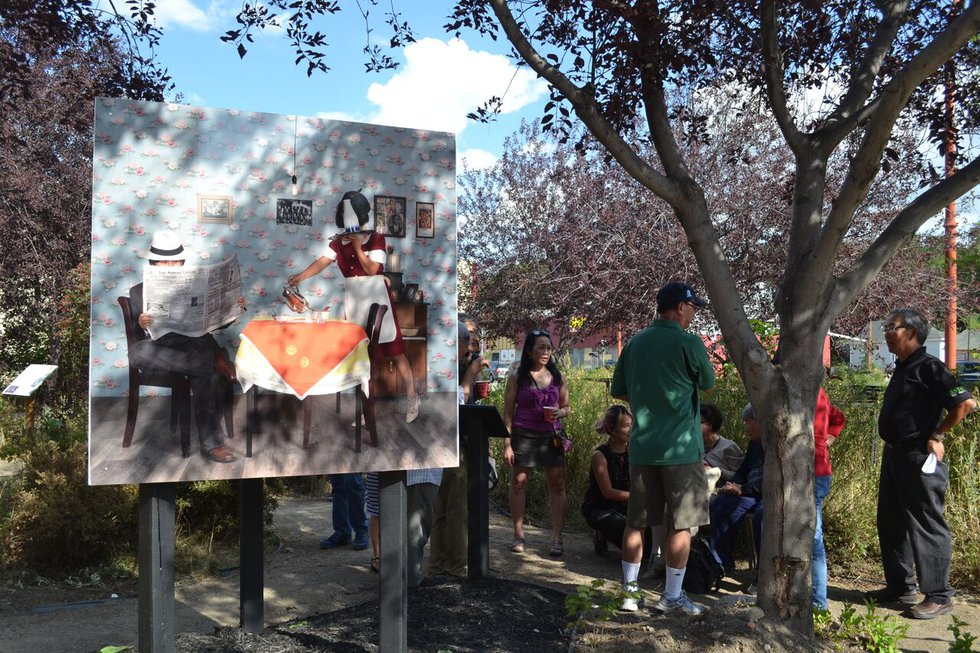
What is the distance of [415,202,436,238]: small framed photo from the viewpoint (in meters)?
4.07

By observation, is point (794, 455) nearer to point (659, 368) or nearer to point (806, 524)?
point (806, 524)

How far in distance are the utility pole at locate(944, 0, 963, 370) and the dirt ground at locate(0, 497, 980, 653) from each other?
3.07 m

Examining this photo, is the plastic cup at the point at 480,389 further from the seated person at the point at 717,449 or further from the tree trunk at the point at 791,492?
the tree trunk at the point at 791,492

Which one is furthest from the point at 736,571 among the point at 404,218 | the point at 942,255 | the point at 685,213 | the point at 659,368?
the point at 942,255

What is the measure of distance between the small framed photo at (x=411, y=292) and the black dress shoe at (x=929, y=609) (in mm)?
3907

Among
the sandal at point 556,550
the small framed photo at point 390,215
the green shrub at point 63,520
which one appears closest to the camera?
the small framed photo at point 390,215

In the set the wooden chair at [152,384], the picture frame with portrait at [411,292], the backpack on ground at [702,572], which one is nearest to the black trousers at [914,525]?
the backpack on ground at [702,572]

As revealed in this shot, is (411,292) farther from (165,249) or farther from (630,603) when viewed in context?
(630,603)

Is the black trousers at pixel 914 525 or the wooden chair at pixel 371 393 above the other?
the wooden chair at pixel 371 393

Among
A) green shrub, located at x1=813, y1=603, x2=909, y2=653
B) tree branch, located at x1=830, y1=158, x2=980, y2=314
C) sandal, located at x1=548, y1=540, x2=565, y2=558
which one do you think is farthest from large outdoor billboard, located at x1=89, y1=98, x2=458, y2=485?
sandal, located at x1=548, y1=540, x2=565, y2=558

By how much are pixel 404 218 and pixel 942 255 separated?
12.2 m

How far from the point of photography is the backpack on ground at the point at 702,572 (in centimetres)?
586

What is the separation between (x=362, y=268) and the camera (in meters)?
3.92

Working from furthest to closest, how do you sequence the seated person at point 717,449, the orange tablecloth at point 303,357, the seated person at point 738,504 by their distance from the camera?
the seated person at point 717,449 < the seated person at point 738,504 < the orange tablecloth at point 303,357
